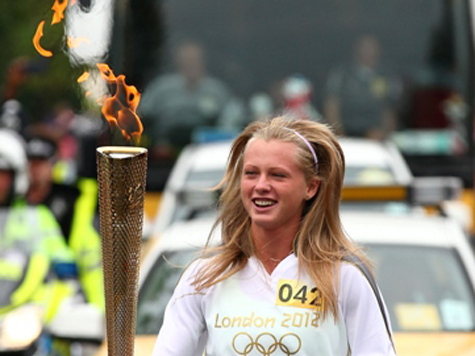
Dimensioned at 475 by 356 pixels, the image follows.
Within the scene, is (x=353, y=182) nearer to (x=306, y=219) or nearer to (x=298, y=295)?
(x=306, y=219)

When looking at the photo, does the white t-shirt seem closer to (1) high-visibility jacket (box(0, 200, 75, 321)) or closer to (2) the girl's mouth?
(2) the girl's mouth

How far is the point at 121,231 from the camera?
3094mm

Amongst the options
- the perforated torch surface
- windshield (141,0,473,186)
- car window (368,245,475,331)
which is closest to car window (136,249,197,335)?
car window (368,245,475,331)

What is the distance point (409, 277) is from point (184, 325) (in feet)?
8.25

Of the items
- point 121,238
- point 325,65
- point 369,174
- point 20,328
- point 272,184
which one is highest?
point 272,184

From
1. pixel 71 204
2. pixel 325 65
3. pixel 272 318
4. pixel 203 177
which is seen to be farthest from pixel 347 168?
pixel 272 318

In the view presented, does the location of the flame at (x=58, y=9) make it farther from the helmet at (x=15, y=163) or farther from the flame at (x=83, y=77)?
the helmet at (x=15, y=163)

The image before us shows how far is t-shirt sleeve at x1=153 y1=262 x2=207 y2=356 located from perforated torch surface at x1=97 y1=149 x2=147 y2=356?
0.09 metres

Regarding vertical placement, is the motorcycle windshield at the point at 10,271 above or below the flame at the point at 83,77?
below

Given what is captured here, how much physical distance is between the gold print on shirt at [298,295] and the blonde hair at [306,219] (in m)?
→ 0.03

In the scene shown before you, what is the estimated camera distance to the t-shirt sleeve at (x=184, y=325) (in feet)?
10.4

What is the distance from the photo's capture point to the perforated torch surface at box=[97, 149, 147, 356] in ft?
10.0

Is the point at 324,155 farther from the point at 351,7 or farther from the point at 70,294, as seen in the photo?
the point at 351,7

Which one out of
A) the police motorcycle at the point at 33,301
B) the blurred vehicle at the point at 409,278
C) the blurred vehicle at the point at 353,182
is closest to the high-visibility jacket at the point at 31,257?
the police motorcycle at the point at 33,301
